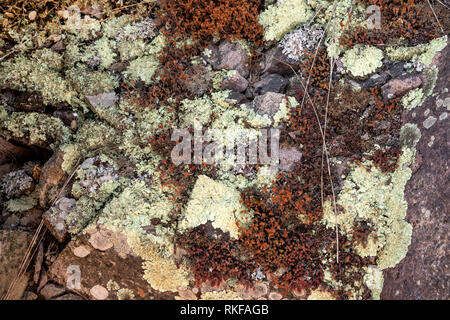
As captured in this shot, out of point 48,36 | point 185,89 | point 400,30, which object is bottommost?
point 185,89

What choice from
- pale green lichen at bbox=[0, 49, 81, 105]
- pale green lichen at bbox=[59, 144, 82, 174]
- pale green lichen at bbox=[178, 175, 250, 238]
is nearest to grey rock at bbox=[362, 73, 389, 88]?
pale green lichen at bbox=[178, 175, 250, 238]

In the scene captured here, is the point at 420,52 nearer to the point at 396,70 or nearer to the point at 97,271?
the point at 396,70

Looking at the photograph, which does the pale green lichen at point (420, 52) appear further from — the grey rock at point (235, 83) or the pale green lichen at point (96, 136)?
the pale green lichen at point (96, 136)

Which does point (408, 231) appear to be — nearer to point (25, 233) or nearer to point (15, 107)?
point (25, 233)

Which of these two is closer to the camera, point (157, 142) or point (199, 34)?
point (157, 142)

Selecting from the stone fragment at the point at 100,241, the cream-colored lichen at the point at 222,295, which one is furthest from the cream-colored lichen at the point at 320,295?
the stone fragment at the point at 100,241

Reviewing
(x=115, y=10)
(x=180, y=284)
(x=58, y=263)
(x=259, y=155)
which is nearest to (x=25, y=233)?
(x=58, y=263)

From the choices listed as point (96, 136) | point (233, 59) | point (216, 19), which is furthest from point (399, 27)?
point (96, 136)
